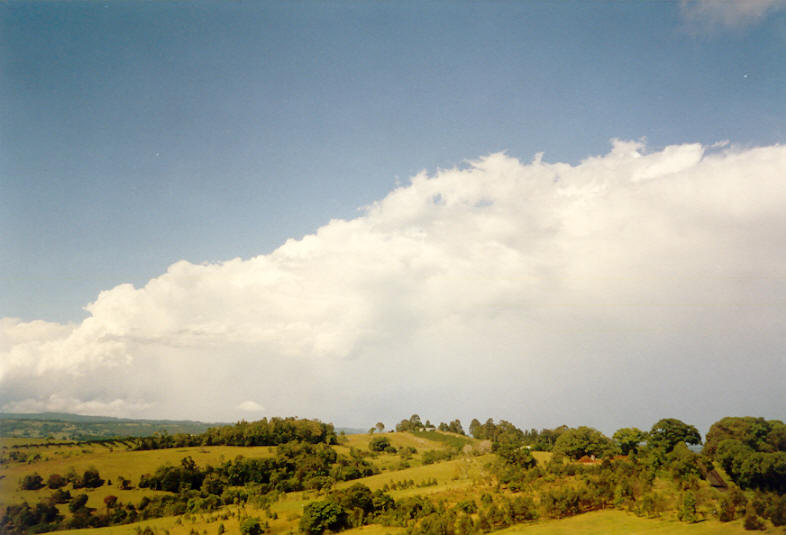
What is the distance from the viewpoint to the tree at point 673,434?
50281 millimetres

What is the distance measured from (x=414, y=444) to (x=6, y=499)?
2481 inches

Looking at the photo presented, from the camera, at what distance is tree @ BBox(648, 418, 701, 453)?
50.3 meters

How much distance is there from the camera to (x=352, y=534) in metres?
27.0

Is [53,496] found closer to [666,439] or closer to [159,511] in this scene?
[159,511]

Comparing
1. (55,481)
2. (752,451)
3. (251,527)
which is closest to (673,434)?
(752,451)

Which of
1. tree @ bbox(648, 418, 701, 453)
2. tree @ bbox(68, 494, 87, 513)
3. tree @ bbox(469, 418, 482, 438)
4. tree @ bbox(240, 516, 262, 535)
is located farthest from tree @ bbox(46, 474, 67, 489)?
tree @ bbox(469, 418, 482, 438)

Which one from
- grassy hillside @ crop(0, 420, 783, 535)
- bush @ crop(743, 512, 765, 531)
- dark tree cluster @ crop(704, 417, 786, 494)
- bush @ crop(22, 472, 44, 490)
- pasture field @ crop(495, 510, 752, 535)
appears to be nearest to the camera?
bush @ crop(743, 512, 765, 531)

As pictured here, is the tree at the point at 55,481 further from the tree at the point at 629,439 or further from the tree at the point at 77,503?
the tree at the point at 629,439

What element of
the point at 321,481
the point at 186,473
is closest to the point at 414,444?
the point at 321,481

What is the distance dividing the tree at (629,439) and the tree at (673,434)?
3366mm

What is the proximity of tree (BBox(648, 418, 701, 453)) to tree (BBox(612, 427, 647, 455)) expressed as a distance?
133 inches

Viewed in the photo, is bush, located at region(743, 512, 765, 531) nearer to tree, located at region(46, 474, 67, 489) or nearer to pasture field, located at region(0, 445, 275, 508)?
pasture field, located at region(0, 445, 275, 508)

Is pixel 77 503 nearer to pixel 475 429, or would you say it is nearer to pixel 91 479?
pixel 91 479

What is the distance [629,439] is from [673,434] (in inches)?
257
